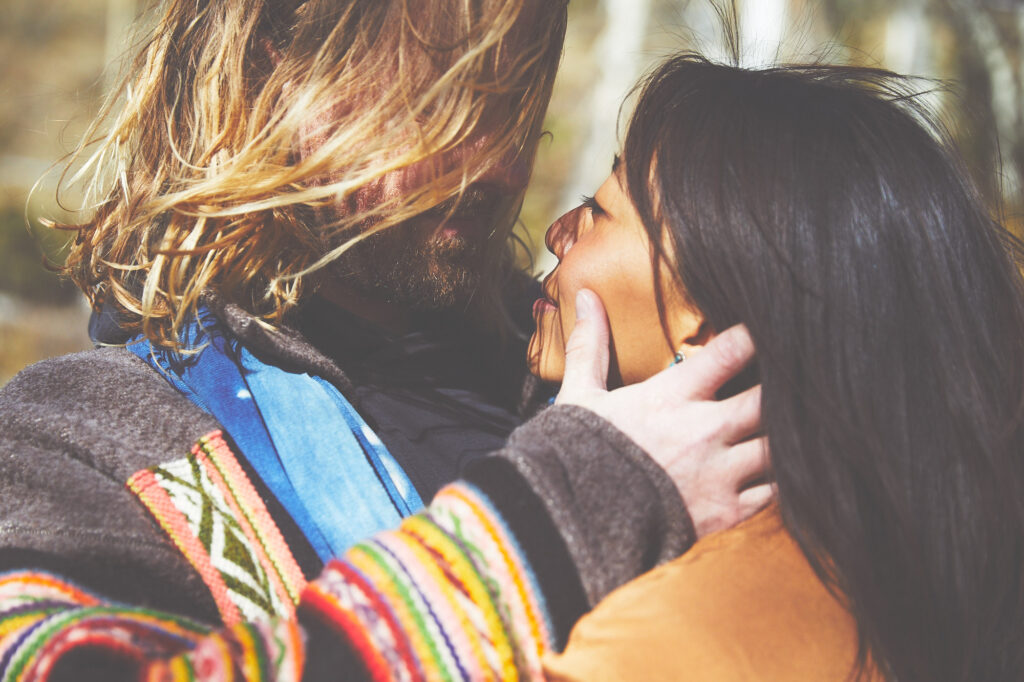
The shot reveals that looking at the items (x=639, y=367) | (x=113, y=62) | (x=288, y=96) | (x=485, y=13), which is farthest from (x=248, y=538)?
(x=113, y=62)

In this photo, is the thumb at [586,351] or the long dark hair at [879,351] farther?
the thumb at [586,351]

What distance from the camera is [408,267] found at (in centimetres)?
167

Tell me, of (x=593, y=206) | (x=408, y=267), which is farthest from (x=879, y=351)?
(x=408, y=267)

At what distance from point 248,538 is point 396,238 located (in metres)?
0.72

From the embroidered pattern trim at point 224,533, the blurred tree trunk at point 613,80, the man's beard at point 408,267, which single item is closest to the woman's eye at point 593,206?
the man's beard at point 408,267

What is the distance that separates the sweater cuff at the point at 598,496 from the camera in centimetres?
100

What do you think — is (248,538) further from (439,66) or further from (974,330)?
(974,330)

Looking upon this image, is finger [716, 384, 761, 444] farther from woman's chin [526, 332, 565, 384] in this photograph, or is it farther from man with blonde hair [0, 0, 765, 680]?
woman's chin [526, 332, 565, 384]

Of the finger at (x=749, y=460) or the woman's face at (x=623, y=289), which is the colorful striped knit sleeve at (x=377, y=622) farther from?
the woman's face at (x=623, y=289)

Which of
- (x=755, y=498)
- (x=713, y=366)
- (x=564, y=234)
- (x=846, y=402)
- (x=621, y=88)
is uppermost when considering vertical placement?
(x=621, y=88)

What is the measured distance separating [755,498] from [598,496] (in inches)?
12.3

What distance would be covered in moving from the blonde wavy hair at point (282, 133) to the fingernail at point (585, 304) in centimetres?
35

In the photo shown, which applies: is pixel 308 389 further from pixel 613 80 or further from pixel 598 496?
pixel 613 80

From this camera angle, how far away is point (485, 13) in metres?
1.57
